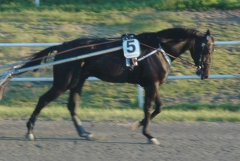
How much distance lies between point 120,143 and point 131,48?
4.30 feet

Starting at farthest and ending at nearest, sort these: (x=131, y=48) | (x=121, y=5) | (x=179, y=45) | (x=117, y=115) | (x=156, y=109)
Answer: (x=121, y=5) < (x=117, y=115) < (x=156, y=109) < (x=179, y=45) < (x=131, y=48)

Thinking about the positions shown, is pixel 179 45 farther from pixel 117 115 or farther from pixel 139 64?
pixel 117 115

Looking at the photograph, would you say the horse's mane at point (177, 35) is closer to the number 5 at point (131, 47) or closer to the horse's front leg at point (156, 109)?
the number 5 at point (131, 47)

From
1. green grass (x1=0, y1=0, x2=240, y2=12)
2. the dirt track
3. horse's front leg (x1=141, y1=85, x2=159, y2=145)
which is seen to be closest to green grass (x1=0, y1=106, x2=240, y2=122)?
the dirt track

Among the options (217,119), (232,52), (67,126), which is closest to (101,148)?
(67,126)

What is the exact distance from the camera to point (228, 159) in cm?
613

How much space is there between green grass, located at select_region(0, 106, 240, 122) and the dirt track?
254mm

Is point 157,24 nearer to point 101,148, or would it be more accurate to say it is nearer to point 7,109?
point 7,109

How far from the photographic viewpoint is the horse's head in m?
6.83

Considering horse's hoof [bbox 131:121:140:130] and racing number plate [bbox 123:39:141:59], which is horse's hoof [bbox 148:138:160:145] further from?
racing number plate [bbox 123:39:141:59]

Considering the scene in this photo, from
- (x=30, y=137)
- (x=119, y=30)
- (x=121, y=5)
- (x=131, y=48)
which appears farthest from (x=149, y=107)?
(x=121, y=5)

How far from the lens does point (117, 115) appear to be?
26.8 ft

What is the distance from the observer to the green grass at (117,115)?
8.03 metres

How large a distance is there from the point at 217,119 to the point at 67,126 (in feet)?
8.02
